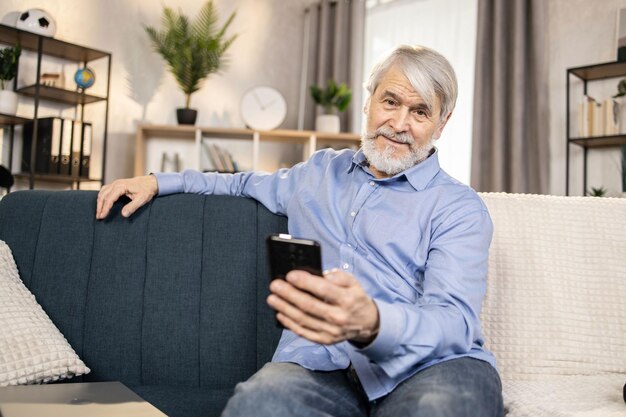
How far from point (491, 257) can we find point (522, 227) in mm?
111

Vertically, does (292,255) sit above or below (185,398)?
above

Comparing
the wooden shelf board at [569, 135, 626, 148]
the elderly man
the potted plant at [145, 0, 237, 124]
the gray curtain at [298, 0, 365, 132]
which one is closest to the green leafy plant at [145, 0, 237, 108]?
the potted plant at [145, 0, 237, 124]

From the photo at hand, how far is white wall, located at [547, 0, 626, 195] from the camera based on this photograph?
11.9ft

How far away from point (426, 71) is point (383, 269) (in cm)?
48

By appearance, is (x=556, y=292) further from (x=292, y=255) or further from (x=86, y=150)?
(x=86, y=150)

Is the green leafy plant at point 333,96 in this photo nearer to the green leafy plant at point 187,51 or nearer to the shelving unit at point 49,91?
the green leafy plant at point 187,51

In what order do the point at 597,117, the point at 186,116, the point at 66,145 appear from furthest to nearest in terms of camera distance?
1. the point at 186,116
2. the point at 66,145
3. the point at 597,117

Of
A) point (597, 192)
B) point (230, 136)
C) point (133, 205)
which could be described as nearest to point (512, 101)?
point (597, 192)

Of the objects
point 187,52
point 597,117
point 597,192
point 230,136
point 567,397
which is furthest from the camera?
point 230,136

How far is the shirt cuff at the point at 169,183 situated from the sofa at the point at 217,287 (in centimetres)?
3

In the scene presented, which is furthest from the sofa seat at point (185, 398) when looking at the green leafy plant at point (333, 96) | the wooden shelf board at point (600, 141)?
the green leafy plant at point (333, 96)

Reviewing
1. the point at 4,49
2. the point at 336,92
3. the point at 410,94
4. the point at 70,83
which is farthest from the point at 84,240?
the point at 336,92

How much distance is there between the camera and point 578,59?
3723mm

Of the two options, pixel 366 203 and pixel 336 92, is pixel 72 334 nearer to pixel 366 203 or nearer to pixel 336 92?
pixel 366 203
